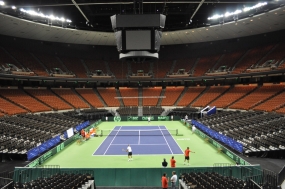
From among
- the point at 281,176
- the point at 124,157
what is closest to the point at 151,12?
the point at 124,157

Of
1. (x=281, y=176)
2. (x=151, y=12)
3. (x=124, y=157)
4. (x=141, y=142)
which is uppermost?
(x=151, y=12)

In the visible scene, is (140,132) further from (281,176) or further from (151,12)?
(281,176)

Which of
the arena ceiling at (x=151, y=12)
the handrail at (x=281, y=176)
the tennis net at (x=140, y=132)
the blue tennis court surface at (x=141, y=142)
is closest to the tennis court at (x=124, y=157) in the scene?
the blue tennis court surface at (x=141, y=142)

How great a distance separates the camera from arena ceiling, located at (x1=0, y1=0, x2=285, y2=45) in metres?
33.3

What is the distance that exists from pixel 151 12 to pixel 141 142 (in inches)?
872

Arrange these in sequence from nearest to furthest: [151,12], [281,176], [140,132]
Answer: [281,176], [140,132], [151,12]

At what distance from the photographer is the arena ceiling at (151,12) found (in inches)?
1312

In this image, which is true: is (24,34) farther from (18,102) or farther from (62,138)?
(62,138)

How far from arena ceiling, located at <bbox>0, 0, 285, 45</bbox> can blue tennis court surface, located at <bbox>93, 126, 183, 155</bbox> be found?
16339 mm

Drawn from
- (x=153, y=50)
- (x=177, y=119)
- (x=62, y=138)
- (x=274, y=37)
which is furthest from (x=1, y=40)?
(x=274, y=37)

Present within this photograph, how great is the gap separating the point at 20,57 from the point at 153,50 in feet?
136

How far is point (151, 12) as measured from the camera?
128 ft

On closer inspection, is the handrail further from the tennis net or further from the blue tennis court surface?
the tennis net

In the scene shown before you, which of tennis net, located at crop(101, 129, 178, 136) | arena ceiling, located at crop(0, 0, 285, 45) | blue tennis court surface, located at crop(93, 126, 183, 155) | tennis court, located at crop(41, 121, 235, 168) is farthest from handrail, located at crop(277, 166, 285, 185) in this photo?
arena ceiling, located at crop(0, 0, 285, 45)
